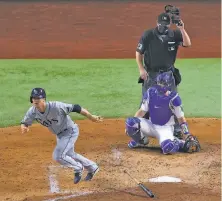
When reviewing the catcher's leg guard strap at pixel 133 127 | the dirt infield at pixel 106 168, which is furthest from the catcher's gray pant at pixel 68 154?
the catcher's leg guard strap at pixel 133 127

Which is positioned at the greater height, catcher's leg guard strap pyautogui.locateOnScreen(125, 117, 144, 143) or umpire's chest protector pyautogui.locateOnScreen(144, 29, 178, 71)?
umpire's chest protector pyautogui.locateOnScreen(144, 29, 178, 71)

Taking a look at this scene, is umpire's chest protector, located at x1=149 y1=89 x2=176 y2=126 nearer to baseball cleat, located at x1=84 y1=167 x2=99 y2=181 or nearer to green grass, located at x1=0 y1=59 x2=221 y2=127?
baseball cleat, located at x1=84 y1=167 x2=99 y2=181

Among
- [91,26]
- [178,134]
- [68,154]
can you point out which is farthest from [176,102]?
[91,26]

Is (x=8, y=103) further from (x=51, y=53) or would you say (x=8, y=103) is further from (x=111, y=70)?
(x=51, y=53)

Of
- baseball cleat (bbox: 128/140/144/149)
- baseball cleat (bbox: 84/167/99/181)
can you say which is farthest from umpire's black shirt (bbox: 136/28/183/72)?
baseball cleat (bbox: 84/167/99/181)

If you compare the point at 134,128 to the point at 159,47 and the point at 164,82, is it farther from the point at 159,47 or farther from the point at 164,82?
the point at 159,47

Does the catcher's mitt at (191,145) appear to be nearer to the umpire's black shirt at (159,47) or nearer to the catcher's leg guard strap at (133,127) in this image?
the catcher's leg guard strap at (133,127)

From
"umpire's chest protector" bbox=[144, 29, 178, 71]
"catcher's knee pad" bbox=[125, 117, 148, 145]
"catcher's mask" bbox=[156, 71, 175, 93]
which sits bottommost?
"catcher's knee pad" bbox=[125, 117, 148, 145]
